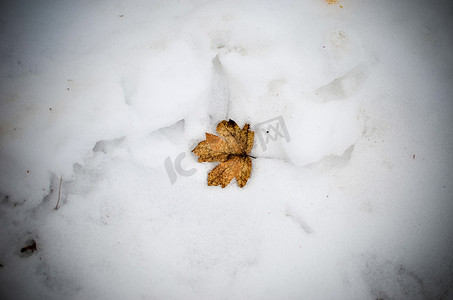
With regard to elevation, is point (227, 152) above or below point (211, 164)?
above

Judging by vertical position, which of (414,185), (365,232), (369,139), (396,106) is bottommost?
(365,232)

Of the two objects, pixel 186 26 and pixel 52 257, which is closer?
pixel 52 257

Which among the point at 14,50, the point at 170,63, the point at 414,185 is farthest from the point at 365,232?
the point at 14,50

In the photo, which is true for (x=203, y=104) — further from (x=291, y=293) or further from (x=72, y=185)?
(x=291, y=293)

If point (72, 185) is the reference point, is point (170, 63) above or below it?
above
